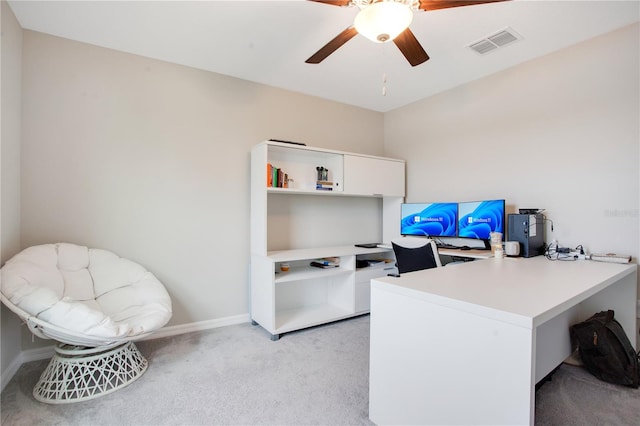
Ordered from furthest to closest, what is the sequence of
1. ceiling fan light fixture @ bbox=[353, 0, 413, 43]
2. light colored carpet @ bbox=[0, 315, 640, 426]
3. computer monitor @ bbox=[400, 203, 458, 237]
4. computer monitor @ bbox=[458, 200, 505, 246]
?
computer monitor @ bbox=[400, 203, 458, 237] < computer monitor @ bbox=[458, 200, 505, 246] < light colored carpet @ bbox=[0, 315, 640, 426] < ceiling fan light fixture @ bbox=[353, 0, 413, 43]

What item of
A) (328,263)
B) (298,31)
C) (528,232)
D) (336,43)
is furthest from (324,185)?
(528,232)

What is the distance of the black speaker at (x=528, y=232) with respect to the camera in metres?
2.54

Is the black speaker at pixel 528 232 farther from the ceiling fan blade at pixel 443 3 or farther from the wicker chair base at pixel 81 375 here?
the wicker chair base at pixel 81 375

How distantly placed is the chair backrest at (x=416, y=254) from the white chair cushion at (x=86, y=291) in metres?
1.85

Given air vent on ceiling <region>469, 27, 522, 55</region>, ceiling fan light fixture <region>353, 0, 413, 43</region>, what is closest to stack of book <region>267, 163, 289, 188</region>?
ceiling fan light fixture <region>353, 0, 413, 43</region>

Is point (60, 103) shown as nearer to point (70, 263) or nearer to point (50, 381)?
point (70, 263)

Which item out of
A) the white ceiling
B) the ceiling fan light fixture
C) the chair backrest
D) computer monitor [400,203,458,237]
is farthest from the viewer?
computer monitor [400,203,458,237]

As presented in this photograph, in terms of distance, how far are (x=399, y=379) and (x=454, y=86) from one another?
10.1ft

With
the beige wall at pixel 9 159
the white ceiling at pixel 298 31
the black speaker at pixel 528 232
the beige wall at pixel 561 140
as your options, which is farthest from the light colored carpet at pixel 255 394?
the white ceiling at pixel 298 31

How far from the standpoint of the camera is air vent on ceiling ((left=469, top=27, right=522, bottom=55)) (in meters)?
2.38

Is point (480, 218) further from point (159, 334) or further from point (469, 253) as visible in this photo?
point (159, 334)

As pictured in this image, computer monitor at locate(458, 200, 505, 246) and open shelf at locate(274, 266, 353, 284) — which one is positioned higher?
computer monitor at locate(458, 200, 505, 246)

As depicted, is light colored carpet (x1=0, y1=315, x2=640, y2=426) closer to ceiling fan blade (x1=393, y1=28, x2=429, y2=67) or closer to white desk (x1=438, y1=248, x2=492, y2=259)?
white desk (x1=438, y1=248, x2=492, y2=259)

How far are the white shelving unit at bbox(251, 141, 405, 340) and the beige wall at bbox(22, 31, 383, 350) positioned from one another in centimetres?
27
